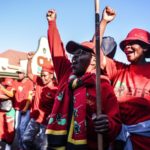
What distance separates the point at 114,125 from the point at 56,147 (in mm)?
612

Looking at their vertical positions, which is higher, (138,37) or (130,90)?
(138,37)

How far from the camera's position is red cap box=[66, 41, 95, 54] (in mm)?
3666

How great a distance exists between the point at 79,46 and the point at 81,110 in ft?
2.21

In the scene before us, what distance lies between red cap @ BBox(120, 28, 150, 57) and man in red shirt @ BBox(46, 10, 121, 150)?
0.67 m

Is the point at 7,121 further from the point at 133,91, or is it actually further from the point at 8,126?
the point at 133,91

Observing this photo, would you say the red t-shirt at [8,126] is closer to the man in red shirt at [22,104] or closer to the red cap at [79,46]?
the man in red shirt at [22,104]

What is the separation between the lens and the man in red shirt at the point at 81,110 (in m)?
3.27

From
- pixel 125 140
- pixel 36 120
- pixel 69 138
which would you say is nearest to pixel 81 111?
pixel 69 138

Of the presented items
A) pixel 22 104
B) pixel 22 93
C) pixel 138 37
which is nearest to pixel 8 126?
pixel 22 104

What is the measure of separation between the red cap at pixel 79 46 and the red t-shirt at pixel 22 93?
4.27m

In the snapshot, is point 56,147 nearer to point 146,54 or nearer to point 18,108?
point 146,54

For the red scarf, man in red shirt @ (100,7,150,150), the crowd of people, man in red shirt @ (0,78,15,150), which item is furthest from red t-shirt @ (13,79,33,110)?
the red scarf

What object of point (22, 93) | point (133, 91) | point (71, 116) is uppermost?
point (133, 91)

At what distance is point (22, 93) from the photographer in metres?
8.00
